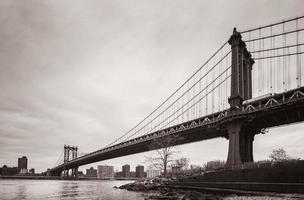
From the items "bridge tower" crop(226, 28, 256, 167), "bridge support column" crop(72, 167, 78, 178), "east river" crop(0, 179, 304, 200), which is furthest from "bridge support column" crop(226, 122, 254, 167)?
"bridge support column" crop(72, 167, 78, 178)

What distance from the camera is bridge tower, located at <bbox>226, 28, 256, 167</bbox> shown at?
47188 mm

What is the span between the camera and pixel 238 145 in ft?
154

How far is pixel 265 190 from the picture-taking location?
32.8 m

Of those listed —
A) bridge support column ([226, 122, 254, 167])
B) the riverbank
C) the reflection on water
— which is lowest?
the reflection on water

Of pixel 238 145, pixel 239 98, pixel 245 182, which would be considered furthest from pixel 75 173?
pixel 245 182

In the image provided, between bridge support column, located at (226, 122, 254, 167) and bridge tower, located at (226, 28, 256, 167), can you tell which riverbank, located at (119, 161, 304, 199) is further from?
bridge tower, located at (226, 28, 256, 167)

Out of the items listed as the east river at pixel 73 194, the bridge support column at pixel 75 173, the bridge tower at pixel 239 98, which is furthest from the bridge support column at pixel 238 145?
the bridge support column at pixel 75 173

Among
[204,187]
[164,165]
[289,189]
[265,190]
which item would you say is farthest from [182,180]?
[289,189]

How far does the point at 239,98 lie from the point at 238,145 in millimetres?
6794

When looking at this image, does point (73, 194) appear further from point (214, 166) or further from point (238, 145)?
point (238, 145)

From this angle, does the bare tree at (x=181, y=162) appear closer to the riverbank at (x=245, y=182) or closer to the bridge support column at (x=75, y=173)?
the riverbank at (x=245, y=182)

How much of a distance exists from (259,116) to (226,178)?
10.8 m

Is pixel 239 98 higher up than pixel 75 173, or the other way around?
pixel 239 98

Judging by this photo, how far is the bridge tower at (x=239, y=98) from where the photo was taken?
155ft
